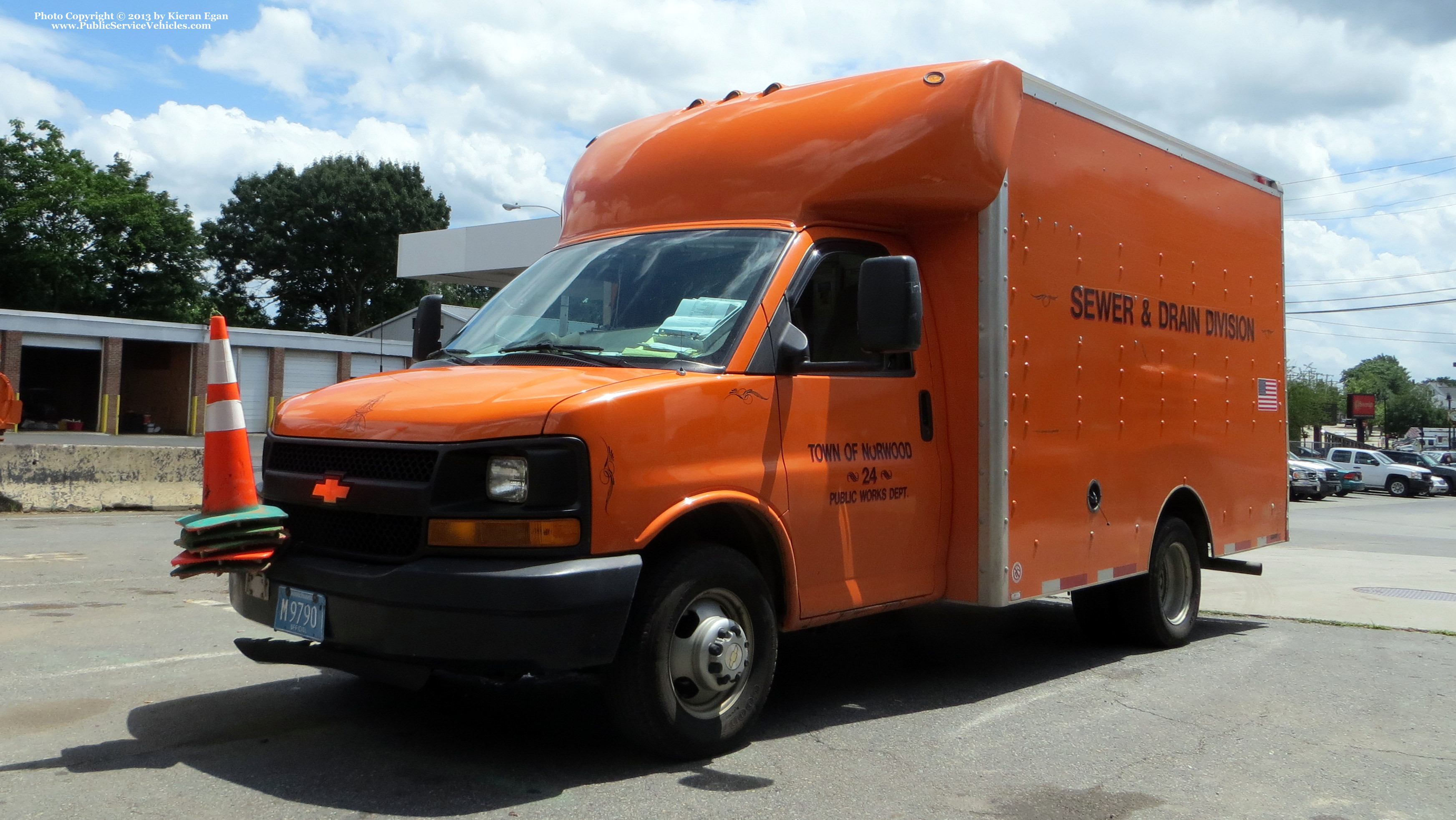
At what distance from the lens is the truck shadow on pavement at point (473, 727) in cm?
433

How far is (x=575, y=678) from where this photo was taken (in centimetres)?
614

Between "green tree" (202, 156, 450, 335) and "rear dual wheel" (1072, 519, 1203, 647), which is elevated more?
"green tree" (202, 156, 450, 335)

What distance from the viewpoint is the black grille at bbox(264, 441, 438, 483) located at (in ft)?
14.0

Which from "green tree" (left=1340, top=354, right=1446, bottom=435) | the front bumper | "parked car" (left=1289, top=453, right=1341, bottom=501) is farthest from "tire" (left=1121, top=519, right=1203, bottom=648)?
"green tree" (left=1340, top=354, right=1446, bottom=435)

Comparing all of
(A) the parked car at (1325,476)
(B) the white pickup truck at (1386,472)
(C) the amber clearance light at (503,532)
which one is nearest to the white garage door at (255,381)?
(A) the parked car at (1325,476)

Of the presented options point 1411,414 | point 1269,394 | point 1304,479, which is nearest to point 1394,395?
point 1411,414

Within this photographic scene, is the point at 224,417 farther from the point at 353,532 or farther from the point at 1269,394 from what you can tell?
the point at 1269,394

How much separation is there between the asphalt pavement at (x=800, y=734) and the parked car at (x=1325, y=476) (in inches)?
1153

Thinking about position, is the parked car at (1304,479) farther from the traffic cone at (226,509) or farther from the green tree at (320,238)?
the green tree at (320,238)

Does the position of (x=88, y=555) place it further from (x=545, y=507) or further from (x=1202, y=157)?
(x=1202, y=157)

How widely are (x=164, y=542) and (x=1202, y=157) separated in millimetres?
10097

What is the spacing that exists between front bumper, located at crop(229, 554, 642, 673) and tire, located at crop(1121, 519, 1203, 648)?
432cm

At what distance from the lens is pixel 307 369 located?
4469 cm

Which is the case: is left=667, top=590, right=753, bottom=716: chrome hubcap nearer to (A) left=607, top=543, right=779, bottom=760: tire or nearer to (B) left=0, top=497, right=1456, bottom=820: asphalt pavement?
(A) left=607, top=543, right=779, bottom=760: tire
